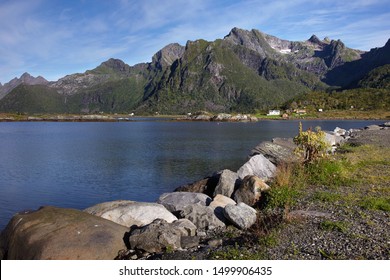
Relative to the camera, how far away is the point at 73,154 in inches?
2387

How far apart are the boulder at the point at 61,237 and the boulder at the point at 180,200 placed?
4.99 m

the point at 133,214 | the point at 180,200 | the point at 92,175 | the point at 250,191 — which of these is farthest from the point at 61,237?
the point at 92,175

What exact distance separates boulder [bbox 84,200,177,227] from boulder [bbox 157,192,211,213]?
2.08 meters

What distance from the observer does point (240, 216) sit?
15.7 m

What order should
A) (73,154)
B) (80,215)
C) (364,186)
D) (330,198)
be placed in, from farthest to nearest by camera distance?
(73,154), (364,186), (330,198), (80,215)

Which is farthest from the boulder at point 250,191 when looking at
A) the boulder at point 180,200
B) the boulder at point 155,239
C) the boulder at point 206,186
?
the boulder at point 155,239

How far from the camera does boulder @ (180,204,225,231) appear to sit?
16.5 metres

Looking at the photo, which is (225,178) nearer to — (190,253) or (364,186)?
(364,186)

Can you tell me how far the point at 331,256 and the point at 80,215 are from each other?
10.2m

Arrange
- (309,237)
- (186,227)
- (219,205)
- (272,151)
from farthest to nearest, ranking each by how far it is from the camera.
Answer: (272,151) < (219,205) < (186,227) < (309,237)

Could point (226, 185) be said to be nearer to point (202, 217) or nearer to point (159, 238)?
point (202, 217)

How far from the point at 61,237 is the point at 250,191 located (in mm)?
10380

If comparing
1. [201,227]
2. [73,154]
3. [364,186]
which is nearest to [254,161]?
[364,186]

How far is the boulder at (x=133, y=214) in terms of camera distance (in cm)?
1691
